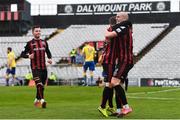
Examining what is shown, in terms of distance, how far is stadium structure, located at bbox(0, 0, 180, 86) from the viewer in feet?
145

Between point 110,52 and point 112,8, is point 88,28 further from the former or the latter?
point 110,52

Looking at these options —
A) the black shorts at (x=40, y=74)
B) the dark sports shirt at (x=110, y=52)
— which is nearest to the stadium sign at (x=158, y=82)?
the black shorts at (x=40, y=74)

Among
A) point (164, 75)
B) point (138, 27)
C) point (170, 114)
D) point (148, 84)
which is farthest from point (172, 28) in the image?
point (170, 114)

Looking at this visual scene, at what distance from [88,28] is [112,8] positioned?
3.61m

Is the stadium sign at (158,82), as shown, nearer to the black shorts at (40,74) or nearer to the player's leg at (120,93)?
the black shorts at (40,74)

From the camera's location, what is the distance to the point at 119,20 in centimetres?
1051

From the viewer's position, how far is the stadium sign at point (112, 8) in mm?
53156

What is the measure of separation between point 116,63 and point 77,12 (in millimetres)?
44530

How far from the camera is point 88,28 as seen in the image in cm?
5297

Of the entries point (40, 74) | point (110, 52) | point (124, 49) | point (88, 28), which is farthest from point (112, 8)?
point (124, 49)

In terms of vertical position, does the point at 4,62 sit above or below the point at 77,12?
below

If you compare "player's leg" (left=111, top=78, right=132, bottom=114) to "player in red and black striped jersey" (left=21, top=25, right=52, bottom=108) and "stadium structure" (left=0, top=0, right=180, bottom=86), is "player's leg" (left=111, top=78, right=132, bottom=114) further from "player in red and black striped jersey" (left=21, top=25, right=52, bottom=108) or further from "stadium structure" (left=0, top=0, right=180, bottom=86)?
"stadium structure" (left=0, top=0, right=180, bottom=86)

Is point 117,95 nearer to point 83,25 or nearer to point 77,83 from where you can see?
point 77,83

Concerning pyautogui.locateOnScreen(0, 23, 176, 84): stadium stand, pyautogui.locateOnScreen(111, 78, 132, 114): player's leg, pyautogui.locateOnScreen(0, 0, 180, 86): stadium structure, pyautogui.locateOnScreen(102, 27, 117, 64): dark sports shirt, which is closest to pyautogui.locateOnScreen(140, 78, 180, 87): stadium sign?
pyautogui.locateOnScreen(0, 0, 180, 86): stadium structure
